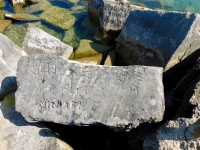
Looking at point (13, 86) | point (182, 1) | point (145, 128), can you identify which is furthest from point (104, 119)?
point (182, 1)

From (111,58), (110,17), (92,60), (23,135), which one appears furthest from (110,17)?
(23,135)

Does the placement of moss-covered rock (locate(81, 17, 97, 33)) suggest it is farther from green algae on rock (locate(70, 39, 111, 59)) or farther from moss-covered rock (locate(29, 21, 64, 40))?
green algae on rock (locate(70, 39, 111, 59))

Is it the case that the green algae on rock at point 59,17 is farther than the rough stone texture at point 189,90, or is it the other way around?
the green algae on rock at point 59,17

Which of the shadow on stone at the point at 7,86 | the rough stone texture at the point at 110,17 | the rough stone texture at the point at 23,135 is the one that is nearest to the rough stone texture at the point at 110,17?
the rough stone texture at the point at 110,17

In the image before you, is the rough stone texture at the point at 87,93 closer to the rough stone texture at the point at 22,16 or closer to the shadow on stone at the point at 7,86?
the shadow on stone at the point at 7,86

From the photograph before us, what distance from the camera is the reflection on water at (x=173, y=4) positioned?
7.64 metres

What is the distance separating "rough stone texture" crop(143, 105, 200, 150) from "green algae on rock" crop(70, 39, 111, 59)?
282 cm

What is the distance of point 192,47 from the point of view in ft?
12.1

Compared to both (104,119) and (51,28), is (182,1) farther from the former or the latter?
(104,119)

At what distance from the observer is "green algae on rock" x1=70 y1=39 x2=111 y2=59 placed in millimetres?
4988

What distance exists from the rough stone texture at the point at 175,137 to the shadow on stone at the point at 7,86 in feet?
7.54

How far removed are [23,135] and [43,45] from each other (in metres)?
2.46

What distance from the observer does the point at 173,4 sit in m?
7.93

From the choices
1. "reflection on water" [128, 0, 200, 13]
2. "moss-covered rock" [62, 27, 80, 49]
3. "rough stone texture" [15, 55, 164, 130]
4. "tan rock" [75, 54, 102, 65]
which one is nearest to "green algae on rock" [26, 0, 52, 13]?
"moss-covered rock" [62, 27, 80, 49]
